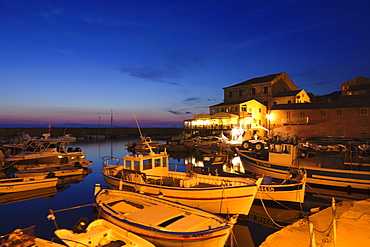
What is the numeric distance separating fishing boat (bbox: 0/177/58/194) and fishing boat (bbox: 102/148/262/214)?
568 cm

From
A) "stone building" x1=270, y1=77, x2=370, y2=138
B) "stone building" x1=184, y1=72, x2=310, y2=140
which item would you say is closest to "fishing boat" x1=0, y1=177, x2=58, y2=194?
"stone building" x1=184, y1=72, x2=310, y2=140

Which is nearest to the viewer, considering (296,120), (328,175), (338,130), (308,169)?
(328,175)

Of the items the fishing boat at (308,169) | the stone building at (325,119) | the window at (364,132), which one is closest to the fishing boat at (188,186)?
the fishing boat at (308,169)

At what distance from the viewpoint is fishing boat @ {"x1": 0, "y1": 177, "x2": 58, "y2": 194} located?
56.7 feet

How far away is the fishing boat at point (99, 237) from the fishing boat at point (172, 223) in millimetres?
528

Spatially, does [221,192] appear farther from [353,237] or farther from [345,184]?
[345,184]

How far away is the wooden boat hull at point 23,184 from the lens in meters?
17.3

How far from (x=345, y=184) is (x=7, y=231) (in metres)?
22.9

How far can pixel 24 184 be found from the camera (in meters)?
17.9

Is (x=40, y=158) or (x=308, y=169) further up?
(x=40, y=158)

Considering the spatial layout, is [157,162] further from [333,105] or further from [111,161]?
[333,105]

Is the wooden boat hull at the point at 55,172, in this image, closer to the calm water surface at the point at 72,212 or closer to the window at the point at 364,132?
the calm water surface at the point at 72,212

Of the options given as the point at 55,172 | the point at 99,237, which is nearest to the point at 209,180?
the point at 99,237

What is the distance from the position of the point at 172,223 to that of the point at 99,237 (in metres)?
2.61
